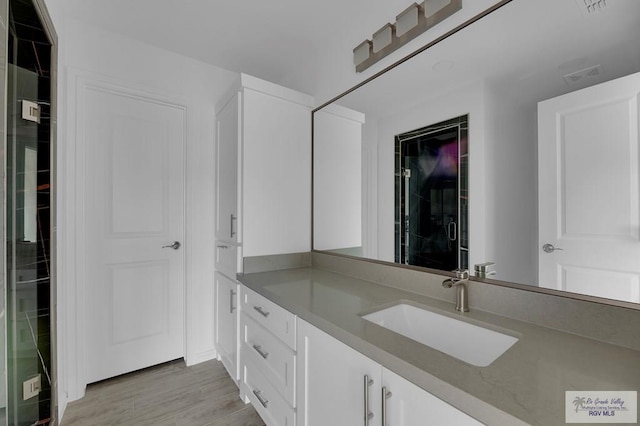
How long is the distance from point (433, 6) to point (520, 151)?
79 cm

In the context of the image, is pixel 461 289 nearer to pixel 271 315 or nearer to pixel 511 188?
A: pixel 511 188

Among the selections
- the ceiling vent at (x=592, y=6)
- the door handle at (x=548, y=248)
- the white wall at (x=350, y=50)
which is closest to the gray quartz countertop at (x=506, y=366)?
the door handle at (x=548, y=248)

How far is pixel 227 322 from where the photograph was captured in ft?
6.60

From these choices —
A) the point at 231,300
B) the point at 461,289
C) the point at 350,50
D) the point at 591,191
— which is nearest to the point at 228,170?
the point at 231,300

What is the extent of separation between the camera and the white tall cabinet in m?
1.83

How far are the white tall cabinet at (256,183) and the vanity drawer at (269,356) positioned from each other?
0.61ft

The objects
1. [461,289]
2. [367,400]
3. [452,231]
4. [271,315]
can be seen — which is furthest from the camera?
[271,315]

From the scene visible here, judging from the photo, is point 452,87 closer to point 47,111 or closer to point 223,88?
point 223,88

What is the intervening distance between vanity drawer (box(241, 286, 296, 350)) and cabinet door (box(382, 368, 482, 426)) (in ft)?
1.71

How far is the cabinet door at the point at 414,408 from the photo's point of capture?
620mm

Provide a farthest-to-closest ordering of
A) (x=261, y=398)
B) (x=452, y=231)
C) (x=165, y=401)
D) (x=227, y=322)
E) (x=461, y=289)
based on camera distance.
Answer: (x=227, y=322), (x=165, y=401), (x=261, y=398), (x=452, y=231), (x=461, y=289)

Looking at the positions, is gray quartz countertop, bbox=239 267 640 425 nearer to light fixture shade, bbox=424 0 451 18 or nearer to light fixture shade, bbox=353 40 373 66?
light fixture shade, bbox=424 0 451 18

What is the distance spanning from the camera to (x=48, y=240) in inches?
58.5

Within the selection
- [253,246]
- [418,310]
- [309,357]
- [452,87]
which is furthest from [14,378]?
[452,87]
